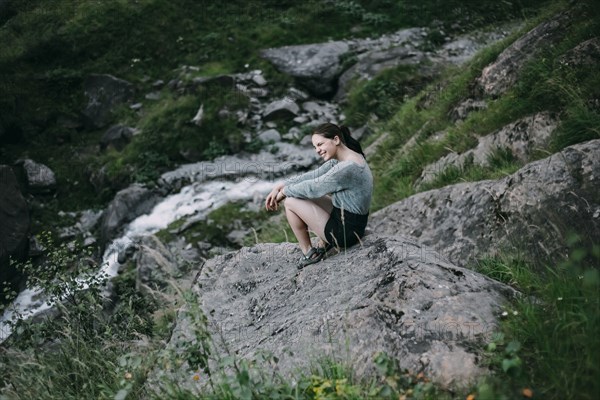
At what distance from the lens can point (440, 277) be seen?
4.48m

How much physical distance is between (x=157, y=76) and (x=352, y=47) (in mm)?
6554

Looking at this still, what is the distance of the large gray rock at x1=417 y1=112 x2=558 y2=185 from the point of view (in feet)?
23.4

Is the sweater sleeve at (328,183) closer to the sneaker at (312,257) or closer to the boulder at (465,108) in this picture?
the sneaker at (312,257)

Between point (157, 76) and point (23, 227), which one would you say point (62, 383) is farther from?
point (157, 76)

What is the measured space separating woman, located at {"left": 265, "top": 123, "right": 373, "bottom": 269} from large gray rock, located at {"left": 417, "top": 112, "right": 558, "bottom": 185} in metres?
2.53

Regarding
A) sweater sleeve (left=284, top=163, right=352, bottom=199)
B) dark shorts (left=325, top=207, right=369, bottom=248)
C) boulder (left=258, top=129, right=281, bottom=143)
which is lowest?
boulder (left=258, top=129, right=281, bottom=143)

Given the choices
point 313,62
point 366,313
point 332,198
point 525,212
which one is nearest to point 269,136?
point 313,62

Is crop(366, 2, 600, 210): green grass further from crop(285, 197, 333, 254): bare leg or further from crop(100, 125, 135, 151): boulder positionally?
crop(100, 125, 135, 151): boulder

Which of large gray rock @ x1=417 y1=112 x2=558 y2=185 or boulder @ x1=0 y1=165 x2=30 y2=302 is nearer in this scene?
large gray rock @ x1=417 y1=112 x2=558 y2=185

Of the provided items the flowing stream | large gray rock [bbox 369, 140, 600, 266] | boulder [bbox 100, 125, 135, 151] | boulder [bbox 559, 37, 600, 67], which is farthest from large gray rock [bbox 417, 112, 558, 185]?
boulder [bbox 100, 125, 135, 151]

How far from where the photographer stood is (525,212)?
566 centimetres

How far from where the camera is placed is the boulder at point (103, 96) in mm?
16578

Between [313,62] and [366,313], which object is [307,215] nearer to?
[366,313]

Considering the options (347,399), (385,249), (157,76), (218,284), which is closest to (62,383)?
(218,284)
